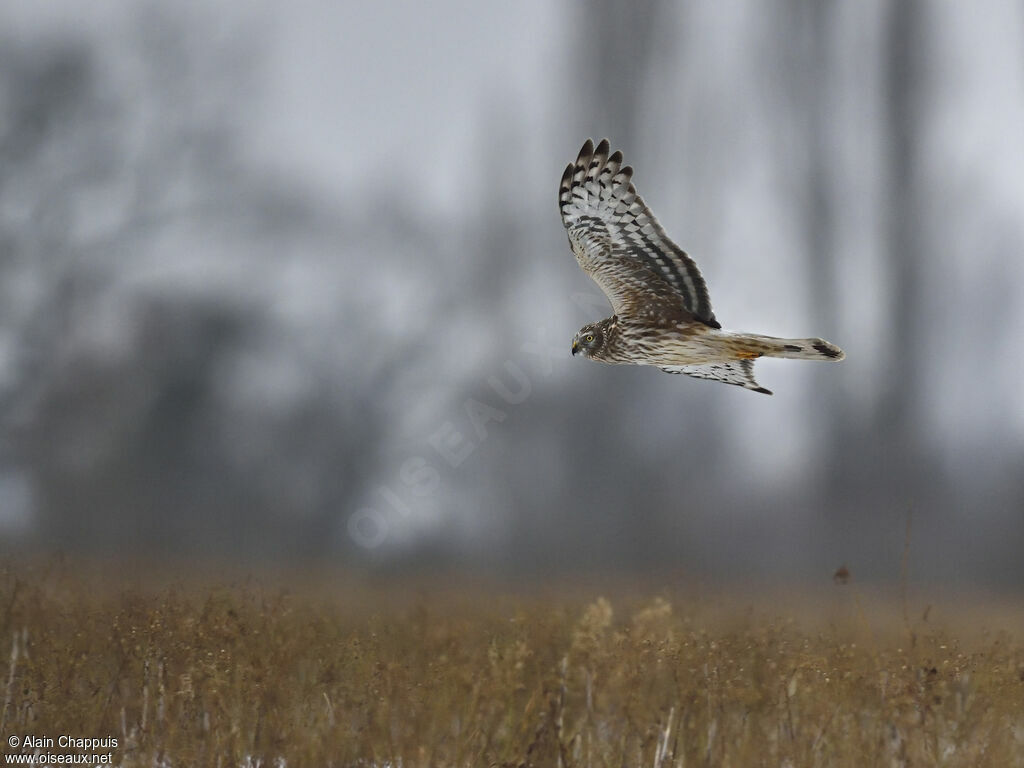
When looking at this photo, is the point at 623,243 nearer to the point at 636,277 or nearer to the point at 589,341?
the point at 636,277

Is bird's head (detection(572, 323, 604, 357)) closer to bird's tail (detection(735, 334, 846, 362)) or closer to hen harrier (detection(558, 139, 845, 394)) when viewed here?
hen harrier (detection(558, 139, 845, 394))

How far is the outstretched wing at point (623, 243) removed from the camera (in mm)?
3623

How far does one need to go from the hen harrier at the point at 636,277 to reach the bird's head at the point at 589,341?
1.4 inches

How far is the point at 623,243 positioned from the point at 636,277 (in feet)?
0.51

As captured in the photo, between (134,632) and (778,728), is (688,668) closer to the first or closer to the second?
(778,728)

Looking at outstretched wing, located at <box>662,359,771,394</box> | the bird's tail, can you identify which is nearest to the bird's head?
outstretched wing, located at <box>662,359,771,394</box>

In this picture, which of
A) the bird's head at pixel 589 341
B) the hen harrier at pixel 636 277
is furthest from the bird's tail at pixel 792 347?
the bird's head at pixel 589 341

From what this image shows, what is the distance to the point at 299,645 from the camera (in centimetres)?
400

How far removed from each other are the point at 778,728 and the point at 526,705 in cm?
109

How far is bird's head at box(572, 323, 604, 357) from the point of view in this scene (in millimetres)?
3938

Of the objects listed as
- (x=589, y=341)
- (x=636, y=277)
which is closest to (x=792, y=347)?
(x=636, y=277)

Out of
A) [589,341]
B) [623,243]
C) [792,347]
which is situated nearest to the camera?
[792,347]

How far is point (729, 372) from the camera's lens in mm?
4004

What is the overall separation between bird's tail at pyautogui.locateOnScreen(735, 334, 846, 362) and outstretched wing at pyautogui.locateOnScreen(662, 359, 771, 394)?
0.36 m
